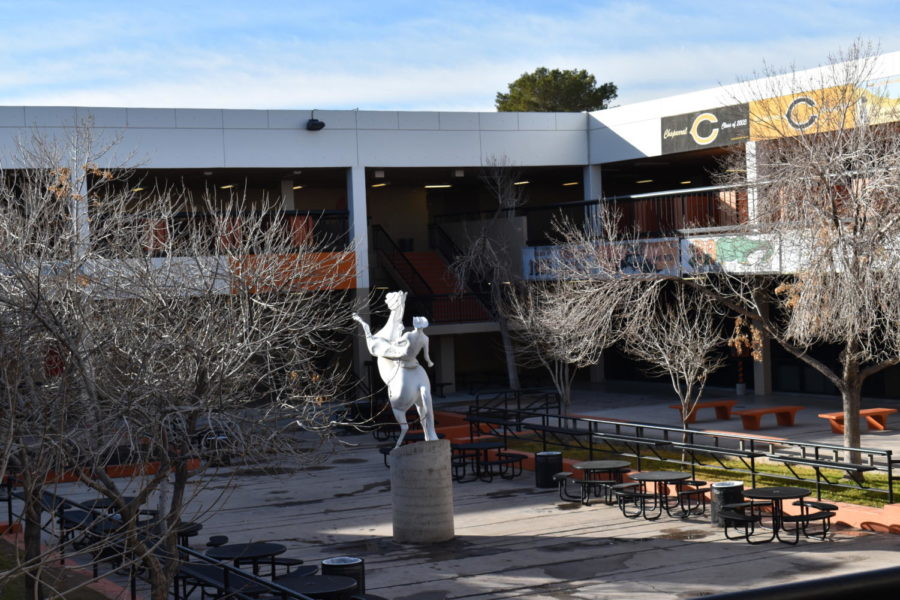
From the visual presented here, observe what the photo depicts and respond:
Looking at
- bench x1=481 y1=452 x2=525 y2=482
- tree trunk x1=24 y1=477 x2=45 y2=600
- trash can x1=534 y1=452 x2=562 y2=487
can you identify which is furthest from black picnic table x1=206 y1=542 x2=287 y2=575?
bench x1=481 y1=452 x2=525 y2=482

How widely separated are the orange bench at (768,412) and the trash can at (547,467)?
7.26 metres

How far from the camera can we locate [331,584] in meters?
11.8

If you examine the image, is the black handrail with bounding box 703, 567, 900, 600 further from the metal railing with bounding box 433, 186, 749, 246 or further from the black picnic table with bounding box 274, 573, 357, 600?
the metal railing with bounding box 433, 186, 749, 246

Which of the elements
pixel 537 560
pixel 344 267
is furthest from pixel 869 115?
pixel 344 267

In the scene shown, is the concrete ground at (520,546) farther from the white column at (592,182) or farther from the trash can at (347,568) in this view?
the white column at (592,182)

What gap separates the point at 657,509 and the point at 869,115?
7.88m

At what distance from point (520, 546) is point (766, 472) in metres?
6.59

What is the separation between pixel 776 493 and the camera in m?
16.2

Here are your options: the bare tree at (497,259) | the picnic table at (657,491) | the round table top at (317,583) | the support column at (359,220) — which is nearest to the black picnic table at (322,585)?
the round table top at (317,583)

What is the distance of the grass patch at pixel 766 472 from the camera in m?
18.0

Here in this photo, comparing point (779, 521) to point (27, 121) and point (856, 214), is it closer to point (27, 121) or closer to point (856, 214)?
point (856, 214)

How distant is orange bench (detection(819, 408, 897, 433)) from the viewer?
25.4 meters

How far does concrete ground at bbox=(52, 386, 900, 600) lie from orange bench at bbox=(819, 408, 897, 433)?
7.70 m

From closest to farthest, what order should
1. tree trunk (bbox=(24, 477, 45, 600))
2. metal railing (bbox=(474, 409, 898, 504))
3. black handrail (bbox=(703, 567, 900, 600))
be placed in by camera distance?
black handrail (bbox=(703, 567, 900, 600)) < tree trunk (bbox=(24, 477, 45, 600)) < metal railing (bbox=(474, 409, 898, 504))
